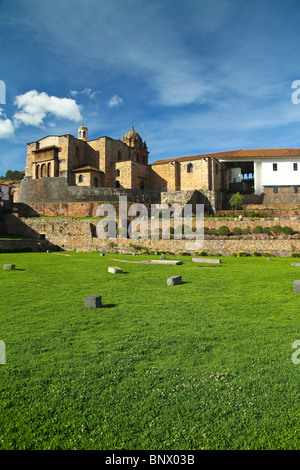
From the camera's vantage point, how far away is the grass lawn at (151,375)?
3.80m

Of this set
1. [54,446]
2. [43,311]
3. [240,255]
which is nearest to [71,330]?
[43,311]

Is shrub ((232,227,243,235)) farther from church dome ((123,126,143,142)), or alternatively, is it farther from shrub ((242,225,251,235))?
church dome ((123,126,143,142))

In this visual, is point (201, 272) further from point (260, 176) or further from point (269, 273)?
point (260, 176)

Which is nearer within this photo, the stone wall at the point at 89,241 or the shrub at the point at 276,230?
the stone wall at the point at 89,241

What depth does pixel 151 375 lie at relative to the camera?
16.4ft

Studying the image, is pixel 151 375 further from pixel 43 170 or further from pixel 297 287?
pixel 43 170

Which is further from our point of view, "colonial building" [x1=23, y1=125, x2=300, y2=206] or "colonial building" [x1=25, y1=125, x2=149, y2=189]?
"colonial building" [x1=25, y1=125, x2=149, y2=189]

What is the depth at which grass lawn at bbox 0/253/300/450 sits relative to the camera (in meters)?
3.80

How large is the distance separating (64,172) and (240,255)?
112ft

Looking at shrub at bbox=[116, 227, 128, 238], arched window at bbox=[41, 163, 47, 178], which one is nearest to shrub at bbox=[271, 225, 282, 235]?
shrub at bbox=[116, 227, 128, 238]

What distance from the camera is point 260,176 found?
1975 inches

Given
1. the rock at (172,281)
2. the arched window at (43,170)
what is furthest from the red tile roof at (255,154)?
the rock at (172,281)

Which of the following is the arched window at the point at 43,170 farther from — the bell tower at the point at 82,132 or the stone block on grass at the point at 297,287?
the stone block on grass at the point at 297,287
